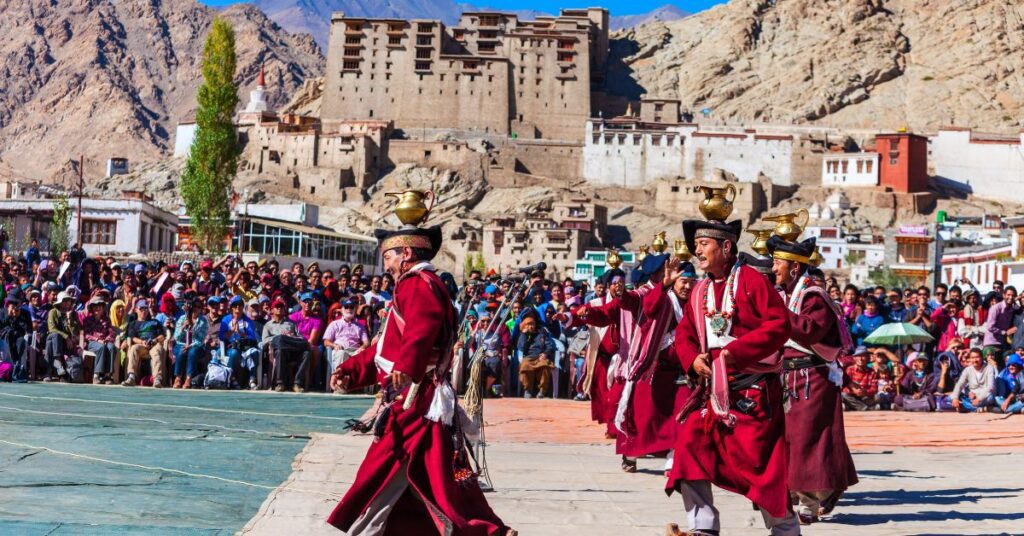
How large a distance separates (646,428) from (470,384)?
2.19 metres

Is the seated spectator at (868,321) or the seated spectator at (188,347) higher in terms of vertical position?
the seated spectator at (868,321)

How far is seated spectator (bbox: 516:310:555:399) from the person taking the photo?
1773 cm

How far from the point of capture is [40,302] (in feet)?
58.8

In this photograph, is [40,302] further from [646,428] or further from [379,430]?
[379,430]

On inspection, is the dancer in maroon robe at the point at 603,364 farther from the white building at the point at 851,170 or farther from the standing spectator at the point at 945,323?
the white building at the point at 851,170

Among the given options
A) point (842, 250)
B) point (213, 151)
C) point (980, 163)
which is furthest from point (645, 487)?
point (980, 163)

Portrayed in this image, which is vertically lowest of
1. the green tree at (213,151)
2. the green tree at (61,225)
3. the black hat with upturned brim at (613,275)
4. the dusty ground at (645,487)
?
the dusty ground at (645,487)

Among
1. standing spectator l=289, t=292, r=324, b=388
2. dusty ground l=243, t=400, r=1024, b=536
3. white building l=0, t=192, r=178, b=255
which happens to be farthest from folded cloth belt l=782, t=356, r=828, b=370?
white building l=0, t=192, r=178, b=255

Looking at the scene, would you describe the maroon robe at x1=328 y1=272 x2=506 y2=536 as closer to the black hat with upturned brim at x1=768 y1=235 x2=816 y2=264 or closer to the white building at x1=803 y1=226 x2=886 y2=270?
the black hat with upturned brim at x1=768 y1=235 x2=816 y2=264

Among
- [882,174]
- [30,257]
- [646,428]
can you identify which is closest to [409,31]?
[882,174]

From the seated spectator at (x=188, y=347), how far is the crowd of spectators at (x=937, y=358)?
7313 millimetres

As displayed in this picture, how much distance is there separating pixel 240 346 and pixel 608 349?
6902 millimetres

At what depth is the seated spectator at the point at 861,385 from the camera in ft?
55.8

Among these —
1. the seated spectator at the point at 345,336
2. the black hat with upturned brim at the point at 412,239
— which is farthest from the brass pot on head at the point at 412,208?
the seated spectator at the point at 345,336
